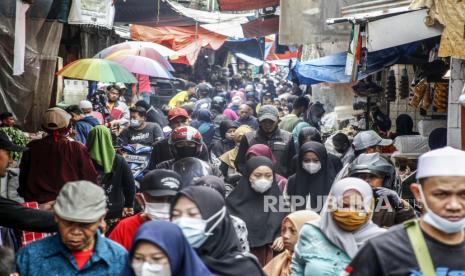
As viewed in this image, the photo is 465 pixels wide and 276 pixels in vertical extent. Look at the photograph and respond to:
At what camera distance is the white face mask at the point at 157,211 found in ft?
18.8

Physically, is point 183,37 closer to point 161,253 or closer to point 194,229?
point 194,229

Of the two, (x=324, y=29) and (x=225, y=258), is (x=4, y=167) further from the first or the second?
(x=324, y=29)

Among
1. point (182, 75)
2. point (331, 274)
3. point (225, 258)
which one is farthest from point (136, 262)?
point (182, 75)

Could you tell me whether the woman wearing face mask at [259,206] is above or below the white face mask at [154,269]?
below

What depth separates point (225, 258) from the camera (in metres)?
4.81

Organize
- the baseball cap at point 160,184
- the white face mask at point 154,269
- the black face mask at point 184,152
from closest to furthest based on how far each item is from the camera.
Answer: the white face mask at point 154,269, the baseball cap at point 160,184, the black face mask at point 184,152

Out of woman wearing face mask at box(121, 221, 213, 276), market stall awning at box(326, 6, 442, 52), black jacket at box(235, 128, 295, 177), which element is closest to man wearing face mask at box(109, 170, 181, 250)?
woman wearing face mask at box(121, 221, 213, 276)

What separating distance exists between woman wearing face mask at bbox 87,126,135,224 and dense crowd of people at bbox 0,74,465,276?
1cm

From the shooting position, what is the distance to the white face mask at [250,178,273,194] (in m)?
7.85

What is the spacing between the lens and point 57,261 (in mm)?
4582

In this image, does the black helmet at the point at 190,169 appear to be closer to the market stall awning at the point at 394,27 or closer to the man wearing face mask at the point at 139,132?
the market stall awning at the point at 394,27

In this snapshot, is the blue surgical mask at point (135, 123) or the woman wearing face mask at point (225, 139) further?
the woman wearing face mask at point (225, 139)

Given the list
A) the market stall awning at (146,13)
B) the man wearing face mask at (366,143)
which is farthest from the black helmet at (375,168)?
the market stall awning at (146,13)

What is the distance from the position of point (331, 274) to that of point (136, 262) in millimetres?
1513
